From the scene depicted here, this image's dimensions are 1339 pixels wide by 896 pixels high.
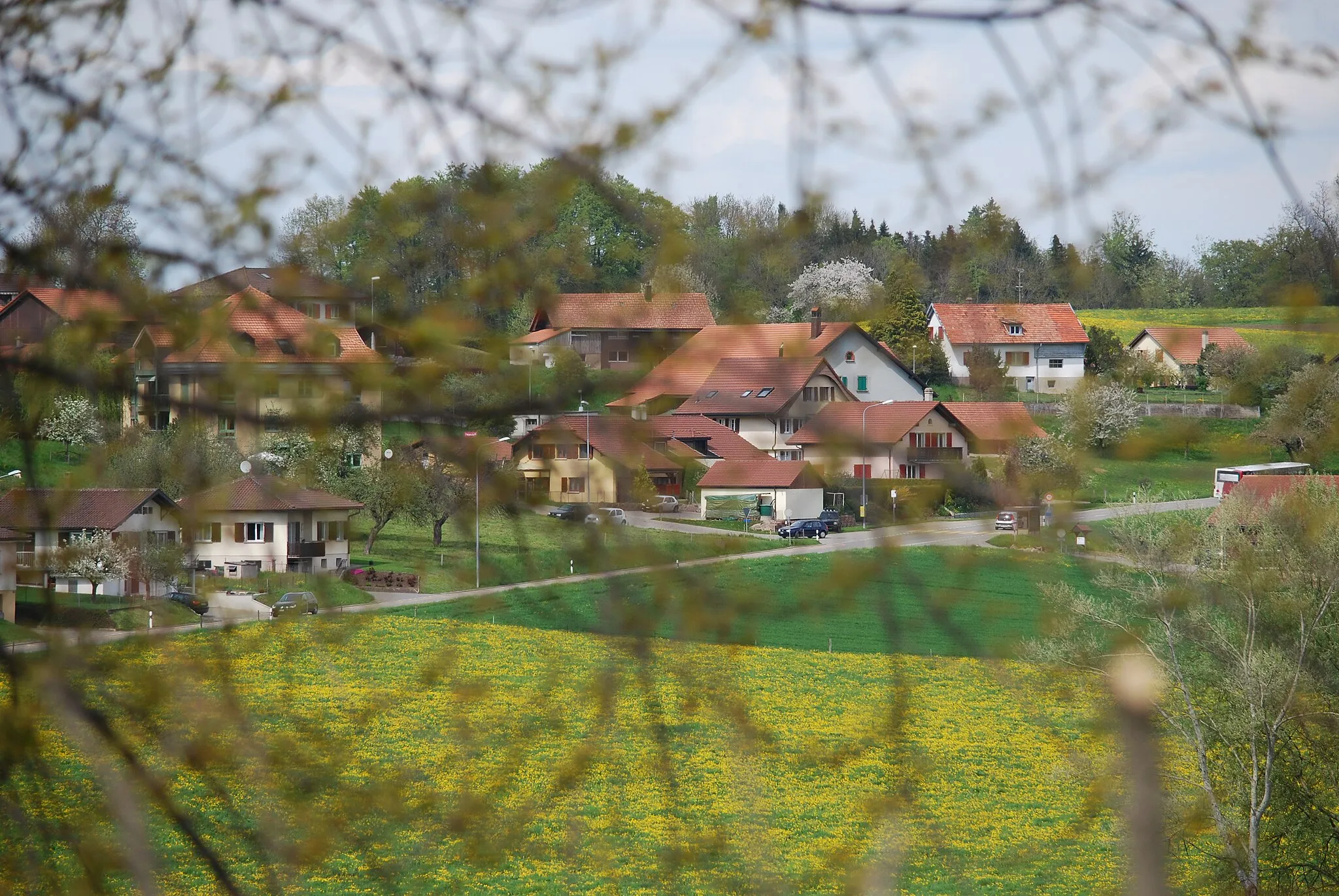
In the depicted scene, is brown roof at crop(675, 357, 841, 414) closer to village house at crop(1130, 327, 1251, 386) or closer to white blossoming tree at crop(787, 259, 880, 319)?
white blossoming tree at crop(787, 259, 880, 319)

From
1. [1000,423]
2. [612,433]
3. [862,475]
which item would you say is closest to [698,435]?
[612,433]

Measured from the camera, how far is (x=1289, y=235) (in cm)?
179

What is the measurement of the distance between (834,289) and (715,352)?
1.37ft

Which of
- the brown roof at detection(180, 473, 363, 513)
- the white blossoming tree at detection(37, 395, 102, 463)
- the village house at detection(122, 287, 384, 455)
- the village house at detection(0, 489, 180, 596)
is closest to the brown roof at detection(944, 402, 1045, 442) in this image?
the village house at detection(122, 287, 384, 455)

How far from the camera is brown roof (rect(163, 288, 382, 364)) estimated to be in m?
1.95

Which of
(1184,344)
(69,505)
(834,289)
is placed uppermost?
(834,289)

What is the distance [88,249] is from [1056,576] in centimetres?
180

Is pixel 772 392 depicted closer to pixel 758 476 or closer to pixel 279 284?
pixel 279 284

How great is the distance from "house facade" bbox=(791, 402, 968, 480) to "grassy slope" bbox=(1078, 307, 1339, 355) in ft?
1.13

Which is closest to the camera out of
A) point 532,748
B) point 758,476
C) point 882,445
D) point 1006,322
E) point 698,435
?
point 882,445

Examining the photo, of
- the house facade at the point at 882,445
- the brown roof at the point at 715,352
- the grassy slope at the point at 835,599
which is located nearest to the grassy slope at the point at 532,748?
the grassy slope at the point at 835,599

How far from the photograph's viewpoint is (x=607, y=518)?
5.78ft

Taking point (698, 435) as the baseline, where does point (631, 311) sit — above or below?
above

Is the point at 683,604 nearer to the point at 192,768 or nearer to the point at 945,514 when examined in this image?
the point at 945,514
